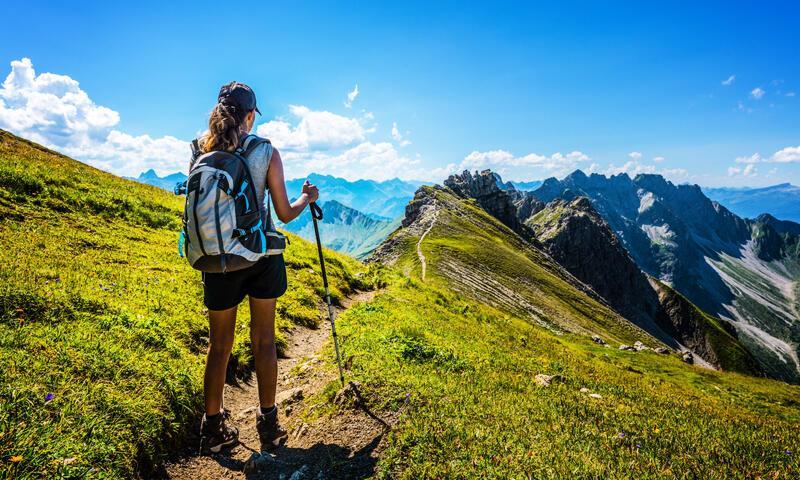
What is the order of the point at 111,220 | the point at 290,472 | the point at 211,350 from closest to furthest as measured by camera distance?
the point at 290,472 → the point at 211,350 → the point at 111,220

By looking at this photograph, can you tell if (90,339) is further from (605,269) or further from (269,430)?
(605,269)

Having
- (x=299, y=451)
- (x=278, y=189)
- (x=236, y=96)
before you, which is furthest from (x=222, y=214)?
(x=299, y=451)

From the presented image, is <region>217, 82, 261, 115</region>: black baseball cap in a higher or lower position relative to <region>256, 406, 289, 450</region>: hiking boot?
higher

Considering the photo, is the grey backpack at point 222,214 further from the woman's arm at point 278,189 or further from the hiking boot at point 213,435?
the hiking boot at point 213,435

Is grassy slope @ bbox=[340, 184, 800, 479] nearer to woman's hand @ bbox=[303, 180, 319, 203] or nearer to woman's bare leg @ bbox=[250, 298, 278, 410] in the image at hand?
woman's bare leg @ bbox=[250, 298, 278, 410]

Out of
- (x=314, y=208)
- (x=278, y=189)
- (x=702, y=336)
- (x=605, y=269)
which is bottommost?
(x=702, y=336)

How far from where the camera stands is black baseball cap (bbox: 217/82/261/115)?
18.6 feet

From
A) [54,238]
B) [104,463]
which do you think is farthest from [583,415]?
[54,238]

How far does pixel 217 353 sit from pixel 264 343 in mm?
699

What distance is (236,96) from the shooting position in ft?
18.6

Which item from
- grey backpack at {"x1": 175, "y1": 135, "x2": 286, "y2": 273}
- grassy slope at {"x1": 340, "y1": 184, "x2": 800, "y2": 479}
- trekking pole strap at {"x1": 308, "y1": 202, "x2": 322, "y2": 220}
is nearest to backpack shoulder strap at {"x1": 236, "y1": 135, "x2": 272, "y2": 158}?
grey backpack at {"x1": 175, "y1": 135, "x2": 286, "y2": 273}

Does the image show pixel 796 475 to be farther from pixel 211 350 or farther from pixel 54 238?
pixel 54 238

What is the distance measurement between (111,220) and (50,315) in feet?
37.6

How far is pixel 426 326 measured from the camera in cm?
1531
